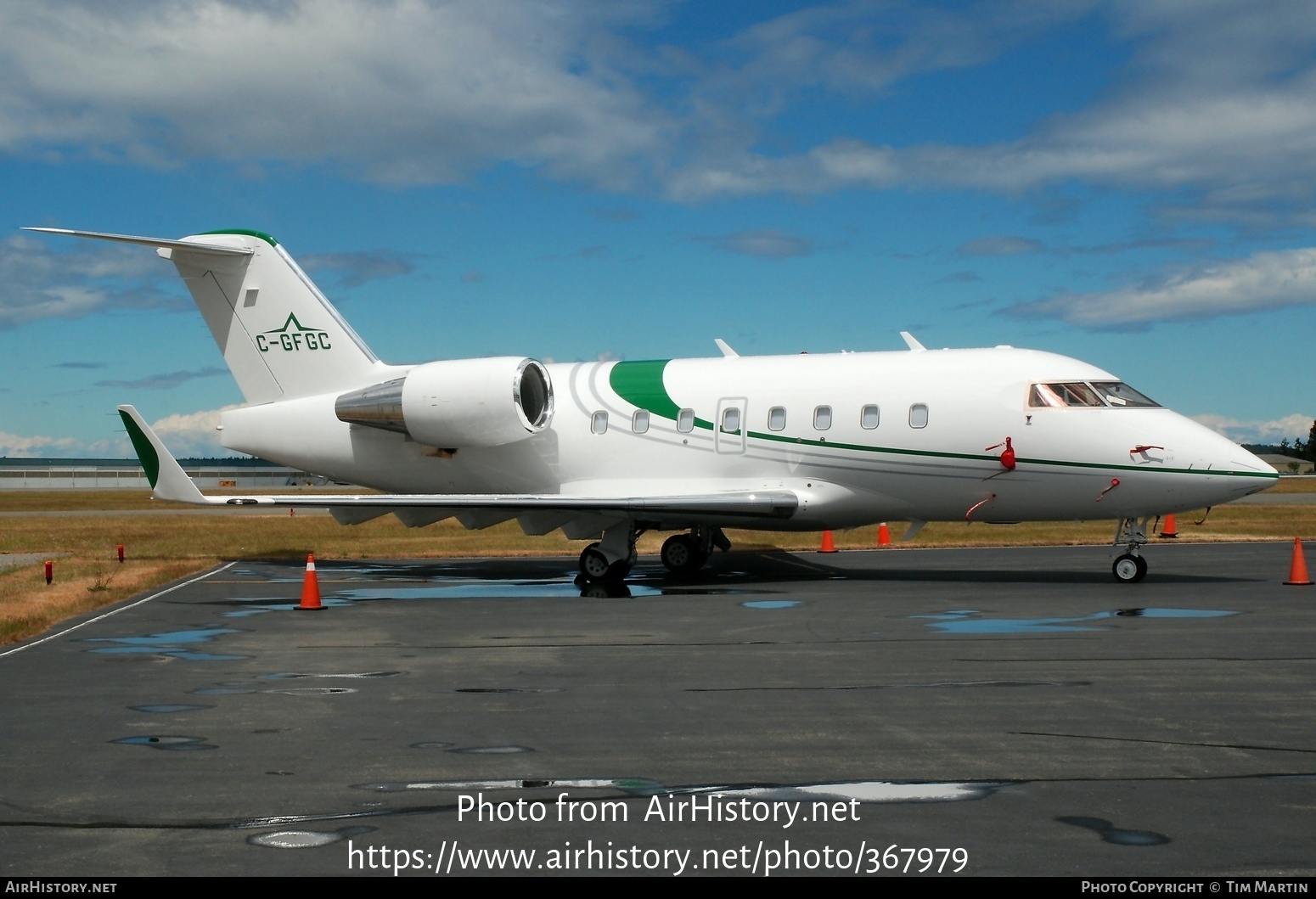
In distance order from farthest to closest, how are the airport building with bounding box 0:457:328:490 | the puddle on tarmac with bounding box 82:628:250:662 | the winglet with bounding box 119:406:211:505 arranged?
the airport building with bounding box 0:457:328:490 → the winglet with bounding box 119:406:211:505 → the puddle on tarmac with bounding box 82:628:250:662

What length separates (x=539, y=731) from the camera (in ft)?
28.5

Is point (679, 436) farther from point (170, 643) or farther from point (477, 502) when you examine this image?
point (170, 643)

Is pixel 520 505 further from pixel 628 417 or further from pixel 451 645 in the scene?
pixel 451 645

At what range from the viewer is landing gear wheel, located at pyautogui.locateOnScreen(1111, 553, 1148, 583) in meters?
18.6

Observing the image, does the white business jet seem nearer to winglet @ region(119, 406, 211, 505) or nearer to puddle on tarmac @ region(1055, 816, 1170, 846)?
winglet @ region(119, 406, 211, 505)

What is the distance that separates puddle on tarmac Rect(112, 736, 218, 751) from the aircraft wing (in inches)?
425

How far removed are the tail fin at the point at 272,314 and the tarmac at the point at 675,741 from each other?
8008 mm

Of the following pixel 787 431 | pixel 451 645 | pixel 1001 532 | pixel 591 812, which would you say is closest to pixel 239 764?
pixel 591 812

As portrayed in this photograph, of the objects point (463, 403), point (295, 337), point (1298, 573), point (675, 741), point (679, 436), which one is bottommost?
point (675, 741)

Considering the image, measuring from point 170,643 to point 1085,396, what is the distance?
1351 cm

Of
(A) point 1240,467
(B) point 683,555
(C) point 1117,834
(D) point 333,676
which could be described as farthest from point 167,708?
(A) point 1240,467

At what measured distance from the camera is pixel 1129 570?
735 inches

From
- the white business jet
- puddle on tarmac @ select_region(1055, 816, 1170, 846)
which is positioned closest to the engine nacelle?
the white business jet

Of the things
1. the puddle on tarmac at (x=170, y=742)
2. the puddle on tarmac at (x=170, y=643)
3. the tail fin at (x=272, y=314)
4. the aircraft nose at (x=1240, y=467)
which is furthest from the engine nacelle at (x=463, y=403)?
the puddle on tarmac at (x=170, y=742)
